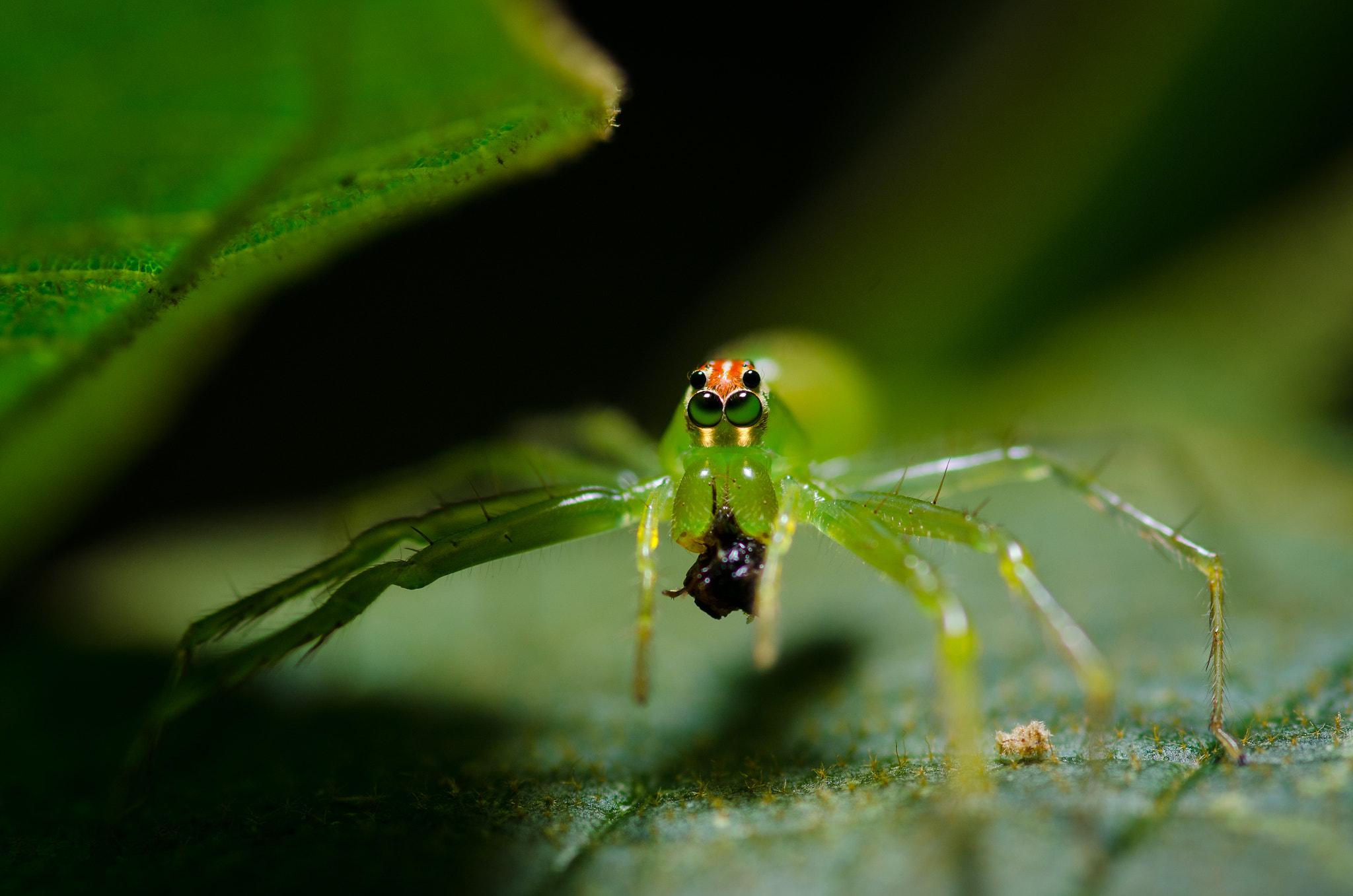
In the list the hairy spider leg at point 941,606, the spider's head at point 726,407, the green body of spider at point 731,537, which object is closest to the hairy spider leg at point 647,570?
the green body of spider at point 731,537

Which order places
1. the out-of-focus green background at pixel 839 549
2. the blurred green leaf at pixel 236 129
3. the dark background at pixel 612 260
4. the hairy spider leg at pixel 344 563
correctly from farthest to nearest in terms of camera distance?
the dark background at pixel 612 260, the hairy spider leg at pixel 344 563, the out-of-focus green background at pixel 839 549, the blurred green leaf at pixel 236 129

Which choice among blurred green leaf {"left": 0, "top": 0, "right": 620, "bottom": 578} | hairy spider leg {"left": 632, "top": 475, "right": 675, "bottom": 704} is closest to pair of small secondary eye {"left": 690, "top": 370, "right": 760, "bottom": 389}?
hairy spider leg {"left": 632, "top": 475, "right": 675, "bottom": 704}

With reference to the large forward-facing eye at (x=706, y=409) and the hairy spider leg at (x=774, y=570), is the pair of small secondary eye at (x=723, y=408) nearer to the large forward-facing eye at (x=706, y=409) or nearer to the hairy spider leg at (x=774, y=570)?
the large forward-facing eye at (x=706, y=409)

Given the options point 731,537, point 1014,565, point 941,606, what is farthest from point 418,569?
point 1014,565

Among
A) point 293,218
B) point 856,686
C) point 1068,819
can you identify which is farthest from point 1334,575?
point 293,218

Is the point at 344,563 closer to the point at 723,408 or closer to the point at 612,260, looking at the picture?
the point at 723,408

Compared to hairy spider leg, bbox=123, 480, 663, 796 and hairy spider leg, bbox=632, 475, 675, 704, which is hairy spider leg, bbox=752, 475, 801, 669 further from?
hairy spider leg, bbox=123, 480, 663, 796
